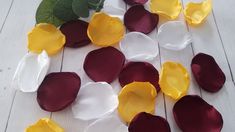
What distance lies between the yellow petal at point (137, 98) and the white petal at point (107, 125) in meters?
0.03

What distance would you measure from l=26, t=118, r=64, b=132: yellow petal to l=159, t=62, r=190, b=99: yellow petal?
0.29m

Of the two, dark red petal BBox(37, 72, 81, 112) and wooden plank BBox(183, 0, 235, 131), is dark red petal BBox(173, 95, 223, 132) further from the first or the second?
dark red petal BBox(37, 72, 81, 112)

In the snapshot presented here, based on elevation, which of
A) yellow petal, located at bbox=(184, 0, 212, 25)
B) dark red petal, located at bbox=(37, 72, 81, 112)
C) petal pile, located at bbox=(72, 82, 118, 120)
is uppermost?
yellow petal, located at bbox=(184, 0, 212, 25)

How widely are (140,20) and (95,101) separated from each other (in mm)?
343

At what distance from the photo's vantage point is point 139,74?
0.84m

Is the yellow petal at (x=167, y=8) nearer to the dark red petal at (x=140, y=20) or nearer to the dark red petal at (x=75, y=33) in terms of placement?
the dark red petal at (x=140, y=20)

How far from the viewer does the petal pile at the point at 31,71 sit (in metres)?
0.83

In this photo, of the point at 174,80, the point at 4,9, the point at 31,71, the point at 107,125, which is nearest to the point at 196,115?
the point at 174,80

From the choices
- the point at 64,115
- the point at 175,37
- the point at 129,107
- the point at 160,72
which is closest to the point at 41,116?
the point at 64,115

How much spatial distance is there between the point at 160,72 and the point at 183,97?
107 mm

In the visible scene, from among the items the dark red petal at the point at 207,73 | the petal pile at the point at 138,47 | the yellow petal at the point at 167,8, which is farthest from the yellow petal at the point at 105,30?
the dark red petal at the point at 207,73

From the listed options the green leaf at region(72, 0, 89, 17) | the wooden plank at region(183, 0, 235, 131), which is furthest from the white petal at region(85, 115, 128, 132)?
the green leaf at region(72, 0, 89, 17)

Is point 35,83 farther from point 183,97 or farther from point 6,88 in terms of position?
point 183,97

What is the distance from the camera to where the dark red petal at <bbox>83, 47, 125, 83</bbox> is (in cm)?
85
